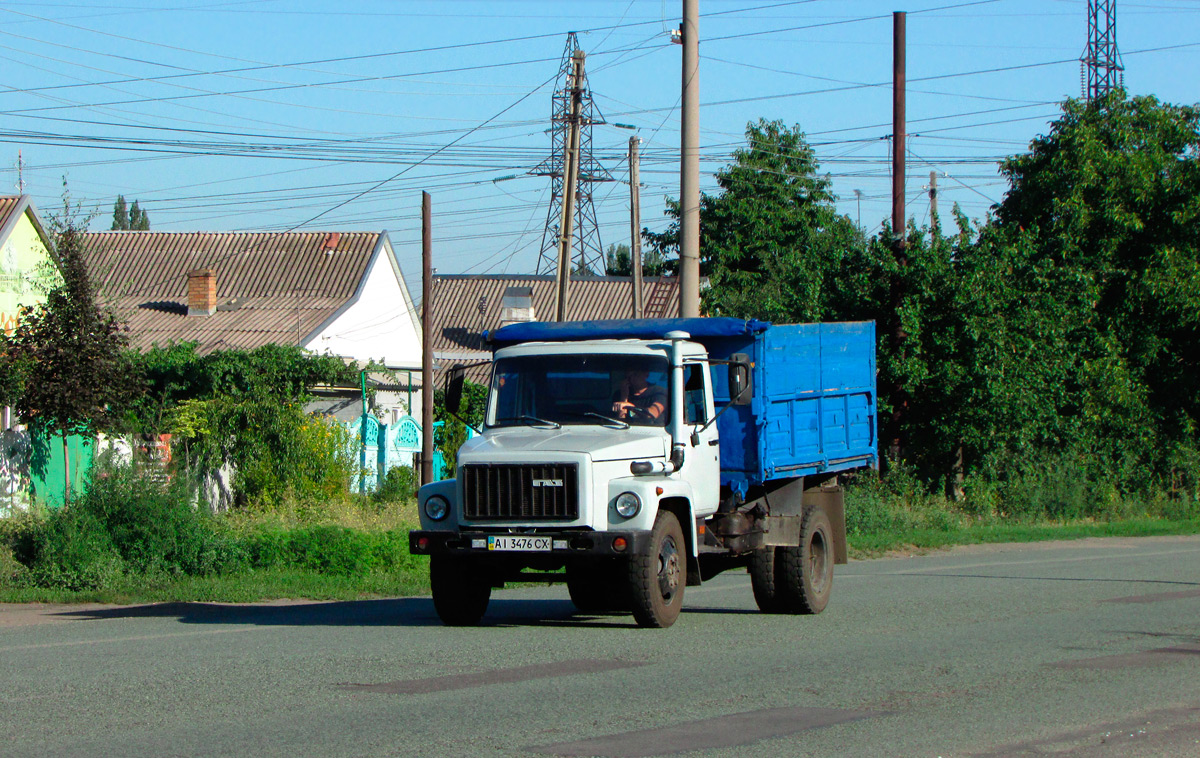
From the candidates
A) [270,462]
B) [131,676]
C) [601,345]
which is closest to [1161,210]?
[270,462]

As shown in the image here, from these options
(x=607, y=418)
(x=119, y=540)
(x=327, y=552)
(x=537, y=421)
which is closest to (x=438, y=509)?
(x=537, y=421)

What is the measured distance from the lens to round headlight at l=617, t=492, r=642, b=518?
1096cm

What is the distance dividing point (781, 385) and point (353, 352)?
30.4 m

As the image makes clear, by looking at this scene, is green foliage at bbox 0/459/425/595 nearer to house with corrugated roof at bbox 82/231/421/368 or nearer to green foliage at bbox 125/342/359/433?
green foliage at bbox 125/342/359/433

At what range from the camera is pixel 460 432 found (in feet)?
106

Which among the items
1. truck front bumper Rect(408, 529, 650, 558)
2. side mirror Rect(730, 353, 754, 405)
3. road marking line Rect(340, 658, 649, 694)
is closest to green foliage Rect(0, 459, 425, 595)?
truck front bumper Rect(408, 529, 650, 558)

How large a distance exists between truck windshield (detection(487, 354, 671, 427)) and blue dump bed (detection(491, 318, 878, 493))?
0.52 m

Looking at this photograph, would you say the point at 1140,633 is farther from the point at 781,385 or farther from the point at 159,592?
the point at 159,592

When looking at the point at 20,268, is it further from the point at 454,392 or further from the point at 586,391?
the point at 586,391

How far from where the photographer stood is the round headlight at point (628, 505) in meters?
11.0

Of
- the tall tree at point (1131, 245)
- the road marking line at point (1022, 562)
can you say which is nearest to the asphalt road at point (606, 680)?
the road marking line at point (1022, 562)

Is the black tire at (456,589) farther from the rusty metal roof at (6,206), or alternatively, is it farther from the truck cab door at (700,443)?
the rusty metal roof at (6,206)

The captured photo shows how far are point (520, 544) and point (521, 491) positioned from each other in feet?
1.42

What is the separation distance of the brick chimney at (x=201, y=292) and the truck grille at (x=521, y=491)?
102 ft
